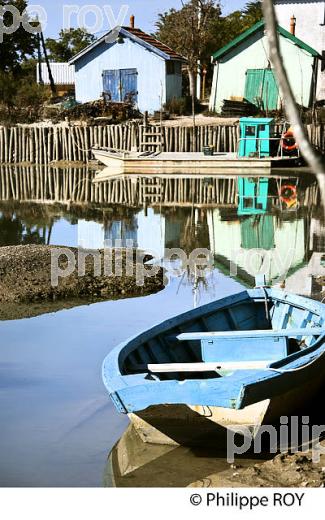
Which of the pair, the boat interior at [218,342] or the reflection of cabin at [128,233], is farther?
the reflection of cabin at [128,233]

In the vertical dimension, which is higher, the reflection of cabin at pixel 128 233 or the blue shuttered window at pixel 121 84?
the blue shuttered window at pixel 121 84

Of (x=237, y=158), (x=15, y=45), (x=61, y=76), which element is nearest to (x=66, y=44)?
(x=61, y=76)

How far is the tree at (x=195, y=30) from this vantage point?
4509 cm

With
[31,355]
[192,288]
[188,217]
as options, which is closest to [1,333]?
[31,355]

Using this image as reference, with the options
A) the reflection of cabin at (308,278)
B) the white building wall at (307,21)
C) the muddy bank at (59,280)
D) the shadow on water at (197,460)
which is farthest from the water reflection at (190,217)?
the white building wall at (307,21)

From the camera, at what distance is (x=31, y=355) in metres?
11.5

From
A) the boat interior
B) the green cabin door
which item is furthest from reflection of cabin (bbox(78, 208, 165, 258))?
the green cabin door

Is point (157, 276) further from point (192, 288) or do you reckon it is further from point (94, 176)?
point (94, 176)

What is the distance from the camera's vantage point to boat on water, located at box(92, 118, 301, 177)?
104 feet

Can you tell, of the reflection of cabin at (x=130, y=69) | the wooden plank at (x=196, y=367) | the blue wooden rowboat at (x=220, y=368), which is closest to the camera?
the blue wooden rowboat at (x=220, y=368)

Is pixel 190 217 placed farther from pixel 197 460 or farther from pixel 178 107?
pixel 178 107

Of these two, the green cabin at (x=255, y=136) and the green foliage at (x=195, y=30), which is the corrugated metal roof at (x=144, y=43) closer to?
the green foliage at (x=195, y=30)

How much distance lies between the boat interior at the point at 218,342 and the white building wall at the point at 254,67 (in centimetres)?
2873

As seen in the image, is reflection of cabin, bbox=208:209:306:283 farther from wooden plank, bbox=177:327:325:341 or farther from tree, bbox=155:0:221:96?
tree, bbox=155:0:221:96
